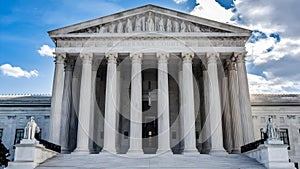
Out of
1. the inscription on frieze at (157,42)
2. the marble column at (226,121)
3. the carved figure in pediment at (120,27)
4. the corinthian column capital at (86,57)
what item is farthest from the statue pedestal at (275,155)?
the corinthian column capital at (86,57)

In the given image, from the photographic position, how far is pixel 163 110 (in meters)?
28.0

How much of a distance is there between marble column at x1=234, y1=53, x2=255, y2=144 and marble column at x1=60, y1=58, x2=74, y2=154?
1700 cm

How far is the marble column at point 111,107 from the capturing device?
89.6 feet

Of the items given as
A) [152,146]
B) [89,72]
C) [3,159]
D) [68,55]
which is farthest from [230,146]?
[3,159]

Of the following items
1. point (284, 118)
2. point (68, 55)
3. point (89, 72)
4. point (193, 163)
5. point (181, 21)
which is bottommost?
point (193, 163)

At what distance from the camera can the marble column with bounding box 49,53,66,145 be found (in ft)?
89.7

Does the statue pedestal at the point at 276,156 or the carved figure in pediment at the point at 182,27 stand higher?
the carved figure in pediment at the point at 182,27

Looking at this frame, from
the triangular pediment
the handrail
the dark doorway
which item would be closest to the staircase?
the handrail

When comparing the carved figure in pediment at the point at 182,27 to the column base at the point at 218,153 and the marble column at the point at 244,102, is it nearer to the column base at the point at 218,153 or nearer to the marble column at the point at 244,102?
the marble column at the point at 244,102

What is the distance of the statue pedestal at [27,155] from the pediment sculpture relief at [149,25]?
13.1 m

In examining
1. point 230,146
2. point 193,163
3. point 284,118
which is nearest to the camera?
point 193,163

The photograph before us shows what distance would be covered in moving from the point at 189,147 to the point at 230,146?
630cm

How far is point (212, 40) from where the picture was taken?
1182 inches

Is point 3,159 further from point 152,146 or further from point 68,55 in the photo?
point 152,146
